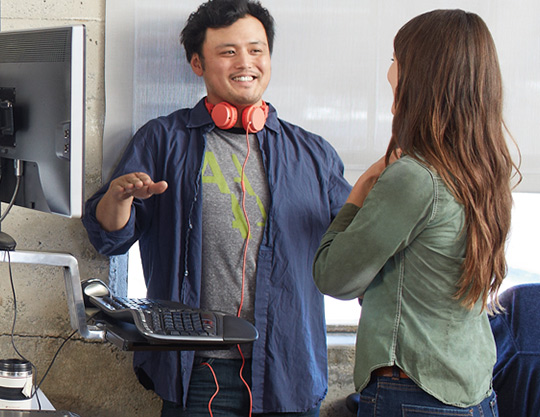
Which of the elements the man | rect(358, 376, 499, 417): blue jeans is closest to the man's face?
the man

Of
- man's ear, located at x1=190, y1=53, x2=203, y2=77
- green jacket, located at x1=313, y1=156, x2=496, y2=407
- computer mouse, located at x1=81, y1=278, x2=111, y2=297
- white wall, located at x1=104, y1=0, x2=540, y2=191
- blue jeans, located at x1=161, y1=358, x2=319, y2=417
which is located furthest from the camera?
white wall, located at x1=104, y1=0, x2=540, y2=191

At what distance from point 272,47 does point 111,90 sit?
A: 54 centimetres

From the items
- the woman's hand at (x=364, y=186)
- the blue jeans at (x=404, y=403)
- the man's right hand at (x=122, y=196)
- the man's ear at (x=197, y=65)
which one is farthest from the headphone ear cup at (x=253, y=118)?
the blue jeans at (x=404, y=403)

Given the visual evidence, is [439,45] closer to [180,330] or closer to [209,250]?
[180,330]

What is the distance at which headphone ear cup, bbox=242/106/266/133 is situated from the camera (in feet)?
6.21

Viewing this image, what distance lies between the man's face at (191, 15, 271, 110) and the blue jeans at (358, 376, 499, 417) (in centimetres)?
98

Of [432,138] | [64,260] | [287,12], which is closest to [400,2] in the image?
[287,12]

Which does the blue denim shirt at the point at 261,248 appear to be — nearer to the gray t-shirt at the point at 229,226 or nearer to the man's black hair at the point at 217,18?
the gray t-shirt at the point at 229,226

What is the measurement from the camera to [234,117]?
1.89 m

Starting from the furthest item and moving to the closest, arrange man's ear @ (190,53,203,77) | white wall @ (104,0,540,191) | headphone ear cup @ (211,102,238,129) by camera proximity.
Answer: white wall @ (104,0,540,191)
man's ear @ (190,53,203,77)
headphone ear cup @ (211,102,238,129)

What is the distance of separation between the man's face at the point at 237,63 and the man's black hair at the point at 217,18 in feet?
0.06

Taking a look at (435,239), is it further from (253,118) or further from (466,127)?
(253,118)

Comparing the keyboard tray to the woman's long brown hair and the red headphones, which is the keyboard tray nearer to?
the woman's long brown hair

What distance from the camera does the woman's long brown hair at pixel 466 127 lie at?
4.02ft
